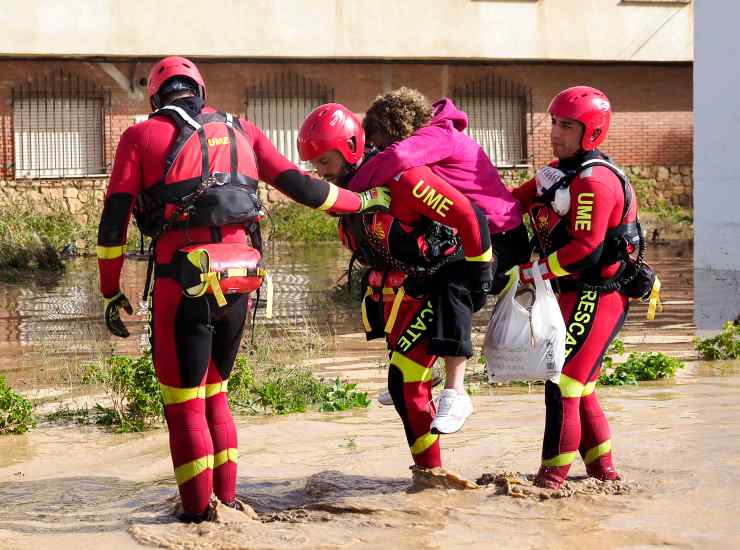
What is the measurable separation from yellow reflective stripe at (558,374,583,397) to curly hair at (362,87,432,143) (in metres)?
1.40

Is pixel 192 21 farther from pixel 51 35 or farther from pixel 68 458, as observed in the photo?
pixel 68 458

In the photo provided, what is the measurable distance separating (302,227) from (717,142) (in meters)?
8.80

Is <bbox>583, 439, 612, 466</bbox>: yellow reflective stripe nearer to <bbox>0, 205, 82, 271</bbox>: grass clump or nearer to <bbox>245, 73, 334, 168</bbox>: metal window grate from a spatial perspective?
<bbox>0, 205, 82, 271</bbox>: grass clump

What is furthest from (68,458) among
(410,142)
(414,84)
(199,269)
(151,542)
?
(414,84)

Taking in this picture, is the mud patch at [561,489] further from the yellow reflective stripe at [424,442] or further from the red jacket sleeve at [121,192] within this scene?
the red jacket sleeve at [121,192]

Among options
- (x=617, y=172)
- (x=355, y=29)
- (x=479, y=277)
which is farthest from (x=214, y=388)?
(x=355, y=29)

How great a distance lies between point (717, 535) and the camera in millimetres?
5445

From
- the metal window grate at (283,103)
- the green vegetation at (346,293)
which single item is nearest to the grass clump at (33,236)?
the metal window grate at (283,103)

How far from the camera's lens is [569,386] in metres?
6.02

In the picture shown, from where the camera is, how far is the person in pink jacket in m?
5.84

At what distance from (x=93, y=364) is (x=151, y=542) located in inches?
138

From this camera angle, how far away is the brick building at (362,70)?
24.8 meters

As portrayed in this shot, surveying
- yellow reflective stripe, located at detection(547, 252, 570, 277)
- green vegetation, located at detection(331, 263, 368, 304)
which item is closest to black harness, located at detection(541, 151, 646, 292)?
yellow reflective stripe, located at detection(547, 252, 570, 277)

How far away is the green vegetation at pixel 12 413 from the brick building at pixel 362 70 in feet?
56.2
